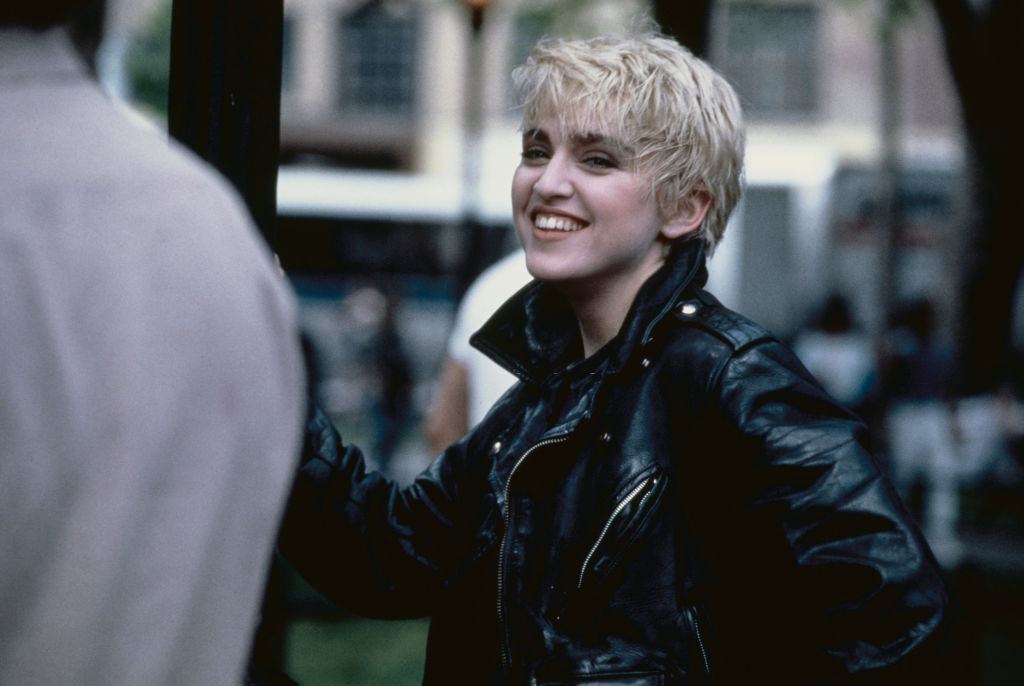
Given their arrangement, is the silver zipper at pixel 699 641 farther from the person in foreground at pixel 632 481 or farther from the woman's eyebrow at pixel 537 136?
the woman's eyebrow at pixel 537 136

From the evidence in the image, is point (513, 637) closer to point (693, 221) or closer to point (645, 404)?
point (645, 404)

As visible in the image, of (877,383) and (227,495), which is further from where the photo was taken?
(877,383)

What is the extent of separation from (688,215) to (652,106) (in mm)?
181

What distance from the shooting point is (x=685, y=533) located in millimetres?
2020

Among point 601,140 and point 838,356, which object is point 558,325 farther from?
point 838,356

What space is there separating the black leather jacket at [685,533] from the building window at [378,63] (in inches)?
1186

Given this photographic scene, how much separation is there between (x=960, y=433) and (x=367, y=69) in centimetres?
2393

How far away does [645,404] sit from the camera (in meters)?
2.09

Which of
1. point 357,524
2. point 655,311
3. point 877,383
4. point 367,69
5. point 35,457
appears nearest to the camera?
point 35,457

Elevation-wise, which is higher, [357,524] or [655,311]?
[655,311]

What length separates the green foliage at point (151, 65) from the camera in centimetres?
2973

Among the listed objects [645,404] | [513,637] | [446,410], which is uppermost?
[645,404]

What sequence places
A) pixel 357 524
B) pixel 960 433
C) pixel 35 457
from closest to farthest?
pixel 35 457
pixel 357 524
pixel 960 433

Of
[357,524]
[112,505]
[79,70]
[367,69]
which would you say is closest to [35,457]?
[112,505]
